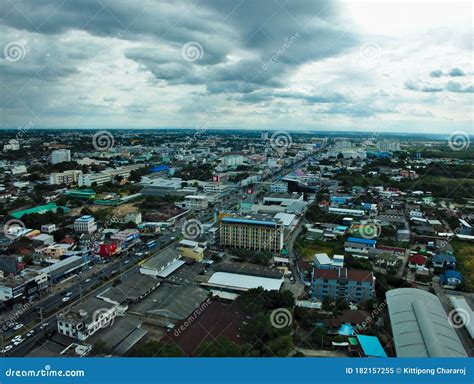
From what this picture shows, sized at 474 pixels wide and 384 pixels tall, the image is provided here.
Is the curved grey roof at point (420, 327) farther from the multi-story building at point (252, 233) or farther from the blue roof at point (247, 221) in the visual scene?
the blue roof at point (247, 221)

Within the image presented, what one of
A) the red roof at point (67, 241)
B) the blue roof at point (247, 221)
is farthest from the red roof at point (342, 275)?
the red roof at point (67, 241)

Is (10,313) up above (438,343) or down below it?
below

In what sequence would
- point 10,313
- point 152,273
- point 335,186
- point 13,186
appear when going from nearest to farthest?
1. point 10,313
2. point 152,273
3. point 13,186
4. point 335,186

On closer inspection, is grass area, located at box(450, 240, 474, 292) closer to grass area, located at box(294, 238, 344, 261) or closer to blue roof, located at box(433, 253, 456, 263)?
blue roof, located at box(433, 253, 456, 263)

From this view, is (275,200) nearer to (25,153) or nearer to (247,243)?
(247,243)

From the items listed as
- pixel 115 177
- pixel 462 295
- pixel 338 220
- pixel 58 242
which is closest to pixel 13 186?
pixel 115 177

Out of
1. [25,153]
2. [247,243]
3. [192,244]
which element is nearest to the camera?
[192,244]

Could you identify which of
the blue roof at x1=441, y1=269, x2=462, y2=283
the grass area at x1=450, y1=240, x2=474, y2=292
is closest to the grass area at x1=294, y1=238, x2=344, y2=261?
the blue roof at x1=441, y1=269, x2=462, y2=283
